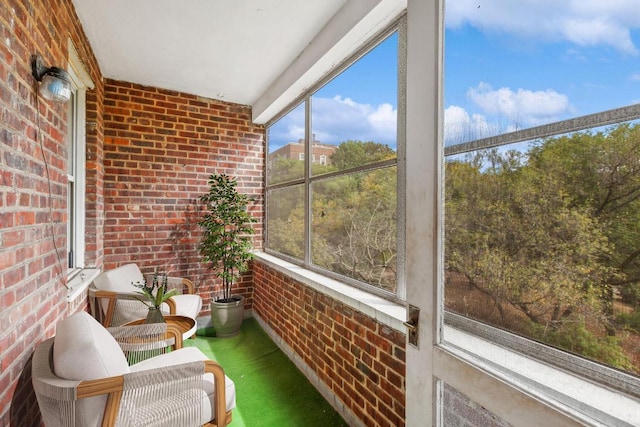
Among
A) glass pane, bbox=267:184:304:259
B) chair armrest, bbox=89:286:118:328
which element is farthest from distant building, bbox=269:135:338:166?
chair armrest, bbox=89:286:118:328

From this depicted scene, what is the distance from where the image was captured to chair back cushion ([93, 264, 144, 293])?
2621mm

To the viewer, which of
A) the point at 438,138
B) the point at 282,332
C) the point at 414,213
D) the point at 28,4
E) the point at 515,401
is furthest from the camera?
the point at 282,332

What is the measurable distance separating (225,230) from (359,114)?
7.63ft

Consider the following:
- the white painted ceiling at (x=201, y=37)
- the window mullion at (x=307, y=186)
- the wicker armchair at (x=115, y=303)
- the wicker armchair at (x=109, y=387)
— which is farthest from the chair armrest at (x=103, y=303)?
the white painted ceiling at (x=201, y=37)

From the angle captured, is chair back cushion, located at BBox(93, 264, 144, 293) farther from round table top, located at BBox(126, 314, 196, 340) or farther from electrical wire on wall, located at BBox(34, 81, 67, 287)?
electrical wire on wall, located at BBox(34, 81, 67, 287)

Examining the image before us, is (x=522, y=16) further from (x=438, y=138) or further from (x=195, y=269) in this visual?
(x=195, y=269)

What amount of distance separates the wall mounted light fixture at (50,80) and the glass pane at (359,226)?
1728 millimetres

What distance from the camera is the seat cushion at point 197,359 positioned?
1.53 m

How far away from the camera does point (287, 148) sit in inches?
140

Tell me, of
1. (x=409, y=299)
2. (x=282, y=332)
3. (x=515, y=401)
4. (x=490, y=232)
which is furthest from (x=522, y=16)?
(x=282, y=332)

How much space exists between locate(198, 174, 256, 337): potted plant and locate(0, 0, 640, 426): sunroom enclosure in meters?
0.21

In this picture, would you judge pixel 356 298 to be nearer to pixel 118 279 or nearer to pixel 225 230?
pixel 118 279

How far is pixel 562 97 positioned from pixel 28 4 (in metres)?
2.12

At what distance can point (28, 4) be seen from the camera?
1372 mm
